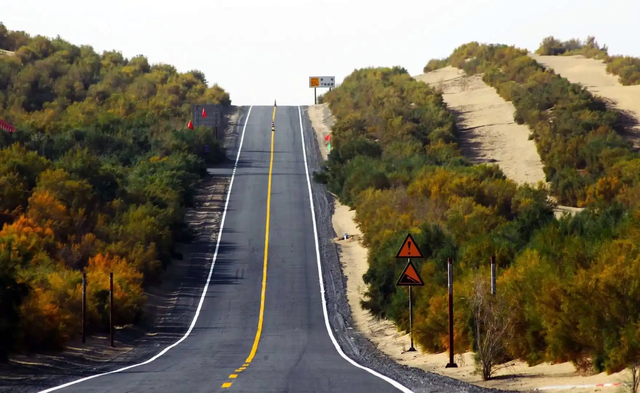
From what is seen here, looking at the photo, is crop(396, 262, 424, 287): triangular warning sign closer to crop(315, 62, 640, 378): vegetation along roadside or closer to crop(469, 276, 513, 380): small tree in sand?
crop(315, 62, 640, 378): vegetation along roadside

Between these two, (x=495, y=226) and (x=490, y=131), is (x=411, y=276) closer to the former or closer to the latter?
(x=495, y=226)

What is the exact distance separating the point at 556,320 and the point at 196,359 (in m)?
9.95

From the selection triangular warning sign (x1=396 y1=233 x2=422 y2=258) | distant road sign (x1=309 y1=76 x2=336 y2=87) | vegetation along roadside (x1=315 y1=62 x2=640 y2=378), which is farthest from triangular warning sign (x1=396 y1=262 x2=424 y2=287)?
distant road sign (x1=309 y1=76 x2=336 y2=87)

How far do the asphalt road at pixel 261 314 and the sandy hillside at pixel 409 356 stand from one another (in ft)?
5.18

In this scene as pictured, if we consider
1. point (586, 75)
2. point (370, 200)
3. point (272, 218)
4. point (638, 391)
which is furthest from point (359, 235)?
point (586, 75)

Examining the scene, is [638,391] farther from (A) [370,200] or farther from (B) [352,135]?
(B) [352,135]

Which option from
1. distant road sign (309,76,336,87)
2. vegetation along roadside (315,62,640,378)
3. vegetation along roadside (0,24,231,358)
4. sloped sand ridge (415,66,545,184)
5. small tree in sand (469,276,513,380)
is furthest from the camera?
distant road sign (309,76,336,87)

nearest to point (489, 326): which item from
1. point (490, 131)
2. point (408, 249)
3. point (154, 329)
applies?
point (408, 249)

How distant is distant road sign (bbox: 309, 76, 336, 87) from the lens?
378 ft

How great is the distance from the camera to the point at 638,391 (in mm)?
14766

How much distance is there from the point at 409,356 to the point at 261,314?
13.5 meters

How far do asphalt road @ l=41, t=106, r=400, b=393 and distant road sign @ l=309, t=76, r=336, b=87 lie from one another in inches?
1019

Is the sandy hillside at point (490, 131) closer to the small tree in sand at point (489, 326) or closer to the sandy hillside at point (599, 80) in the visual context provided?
the sandy hillside at point (599, 80)

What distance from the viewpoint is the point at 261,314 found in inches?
1578
